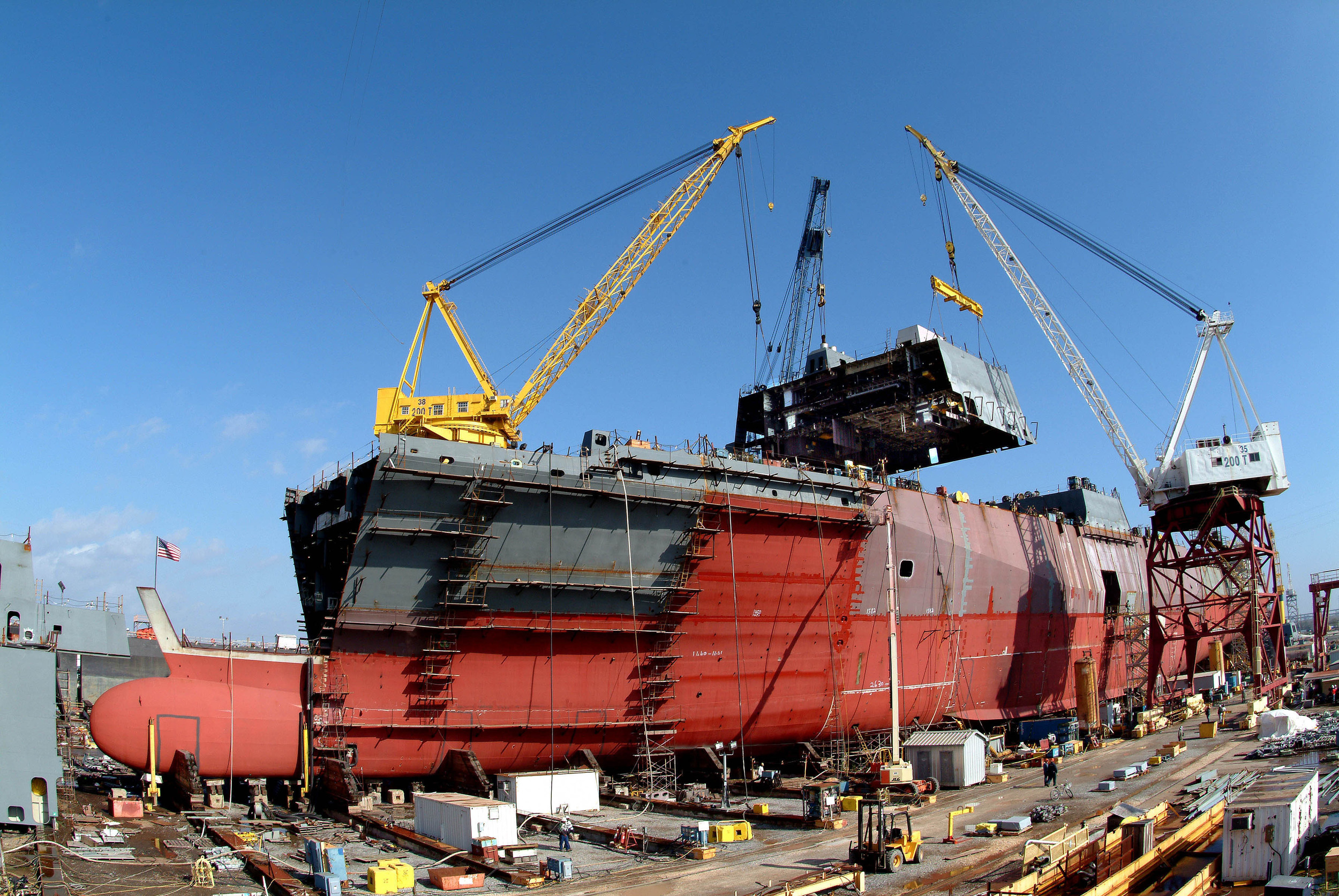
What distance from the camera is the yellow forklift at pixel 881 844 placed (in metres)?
20.5

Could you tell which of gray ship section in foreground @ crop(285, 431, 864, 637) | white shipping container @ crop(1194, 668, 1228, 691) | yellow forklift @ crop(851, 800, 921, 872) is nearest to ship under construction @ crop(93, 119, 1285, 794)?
gray ship section in foreground @ crop(285, 431, 864, 637)

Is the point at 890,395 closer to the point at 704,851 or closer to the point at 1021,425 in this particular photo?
the point at 1021,425

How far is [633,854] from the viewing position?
75.2 ft

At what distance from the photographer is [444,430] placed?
101 ft

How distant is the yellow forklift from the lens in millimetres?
20500

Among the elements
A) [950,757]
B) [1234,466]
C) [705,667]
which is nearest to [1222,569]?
[1234,466]

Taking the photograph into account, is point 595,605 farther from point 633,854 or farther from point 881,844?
point 881,844

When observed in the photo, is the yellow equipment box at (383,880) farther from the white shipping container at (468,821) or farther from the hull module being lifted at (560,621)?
the hull module being lifted at (560,621)

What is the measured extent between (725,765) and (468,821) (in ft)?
35.4

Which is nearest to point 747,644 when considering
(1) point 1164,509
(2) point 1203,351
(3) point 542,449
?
(3) point 542,449

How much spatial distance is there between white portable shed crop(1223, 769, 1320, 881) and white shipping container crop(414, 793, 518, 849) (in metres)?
16.4

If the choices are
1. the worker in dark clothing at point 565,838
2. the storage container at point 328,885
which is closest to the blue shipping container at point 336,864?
the storage container at point 328,885

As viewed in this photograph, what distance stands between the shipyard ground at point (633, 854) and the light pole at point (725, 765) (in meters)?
1.64

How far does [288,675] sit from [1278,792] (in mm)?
26440
